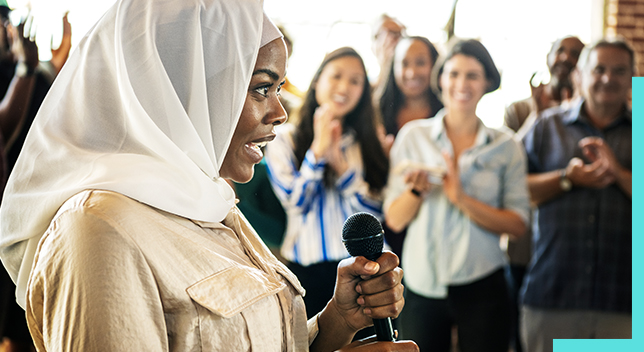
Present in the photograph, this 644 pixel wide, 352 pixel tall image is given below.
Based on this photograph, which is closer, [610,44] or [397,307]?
[397,307]

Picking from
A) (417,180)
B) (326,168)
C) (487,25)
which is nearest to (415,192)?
(417,180)

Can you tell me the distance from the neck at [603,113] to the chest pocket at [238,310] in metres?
2.65

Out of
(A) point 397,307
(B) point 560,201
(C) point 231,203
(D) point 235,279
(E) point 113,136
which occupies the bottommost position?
(B) point 560,201

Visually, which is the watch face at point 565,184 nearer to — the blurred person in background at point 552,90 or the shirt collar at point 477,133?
the shirt collar at point 477,133

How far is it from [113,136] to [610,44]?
9.81 ft

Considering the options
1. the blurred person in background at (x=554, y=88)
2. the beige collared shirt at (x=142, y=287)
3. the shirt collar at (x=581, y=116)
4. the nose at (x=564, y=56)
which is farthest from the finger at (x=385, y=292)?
the nose at (x=564, y=56)

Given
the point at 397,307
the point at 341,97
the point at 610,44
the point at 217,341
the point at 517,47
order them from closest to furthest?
1. the point at 217,341
2. the point at 397,307
3. the point at 341,97
4. the point at 610,44
5. the point at 517,47

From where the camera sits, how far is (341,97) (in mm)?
3021

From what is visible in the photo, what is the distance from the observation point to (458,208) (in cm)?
300

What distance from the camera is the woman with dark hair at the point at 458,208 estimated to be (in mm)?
2859

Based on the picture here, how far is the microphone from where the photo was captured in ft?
4.05

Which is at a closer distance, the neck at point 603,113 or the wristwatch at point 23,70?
the wristwatch at point 23,70

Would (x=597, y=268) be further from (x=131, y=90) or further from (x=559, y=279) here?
(x=131, y=90)

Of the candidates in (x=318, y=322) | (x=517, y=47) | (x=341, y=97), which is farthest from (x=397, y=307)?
(x=517, y=47)
